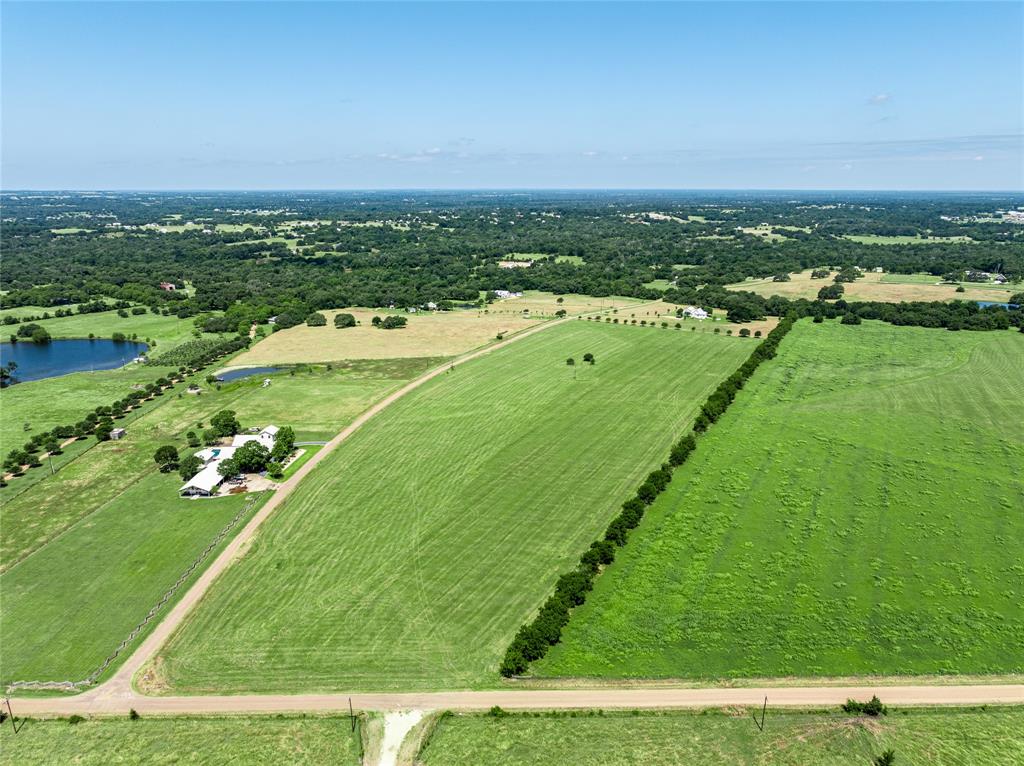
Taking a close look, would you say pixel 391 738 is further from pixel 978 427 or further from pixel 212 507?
pixel 978 427

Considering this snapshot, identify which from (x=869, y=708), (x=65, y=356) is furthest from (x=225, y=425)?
(x=869, y=708)

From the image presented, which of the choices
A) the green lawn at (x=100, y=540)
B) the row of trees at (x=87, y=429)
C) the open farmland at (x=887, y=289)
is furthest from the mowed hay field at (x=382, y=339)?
the open farmland at (x=887, y=289)

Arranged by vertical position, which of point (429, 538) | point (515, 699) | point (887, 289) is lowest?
point (515, 699)

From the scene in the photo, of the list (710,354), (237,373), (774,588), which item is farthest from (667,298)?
(774,588)

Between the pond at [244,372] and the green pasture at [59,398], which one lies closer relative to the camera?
the green pasture at [59,398]

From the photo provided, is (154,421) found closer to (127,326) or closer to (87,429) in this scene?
(87,429)

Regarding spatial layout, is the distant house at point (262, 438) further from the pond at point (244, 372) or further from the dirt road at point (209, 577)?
the pond at point (244, 372)
